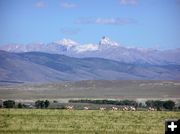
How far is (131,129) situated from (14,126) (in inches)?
276

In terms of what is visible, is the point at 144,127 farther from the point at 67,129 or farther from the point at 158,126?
the point at 67,129

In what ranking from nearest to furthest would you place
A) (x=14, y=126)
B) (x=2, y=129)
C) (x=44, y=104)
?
(x=2, y=129), (x=14, y=126), (x=44, y=104)

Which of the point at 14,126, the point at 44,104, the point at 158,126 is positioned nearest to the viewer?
the point at 14,126

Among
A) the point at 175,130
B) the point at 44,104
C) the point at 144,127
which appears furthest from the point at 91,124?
the point at 44,104

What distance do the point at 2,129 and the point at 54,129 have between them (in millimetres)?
2931

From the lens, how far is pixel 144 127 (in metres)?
37.0

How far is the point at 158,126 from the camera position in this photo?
37.6 metres

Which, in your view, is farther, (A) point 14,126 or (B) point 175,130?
(A) point 14,126

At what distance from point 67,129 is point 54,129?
782 millimetres

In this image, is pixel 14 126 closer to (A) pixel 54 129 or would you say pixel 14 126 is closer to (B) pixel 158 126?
(A) pixel 54 129

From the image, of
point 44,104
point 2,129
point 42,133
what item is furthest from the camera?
point 44,104

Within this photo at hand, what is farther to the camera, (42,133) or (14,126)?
(14,126)

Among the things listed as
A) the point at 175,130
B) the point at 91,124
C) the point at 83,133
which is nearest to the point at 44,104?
the point at 91,124

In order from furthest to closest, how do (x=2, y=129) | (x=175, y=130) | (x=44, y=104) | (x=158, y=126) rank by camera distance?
(x=44, y=104), (x=158, y=126), (x=2, y=129), (x=175, y=130)
